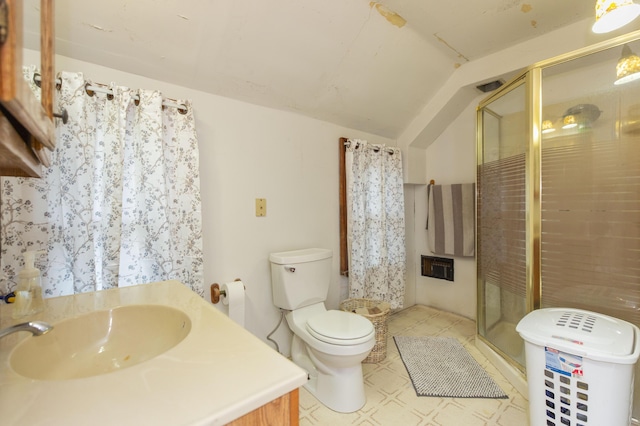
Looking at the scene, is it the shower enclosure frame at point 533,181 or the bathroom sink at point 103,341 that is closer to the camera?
the bathroom sink at point 103,341

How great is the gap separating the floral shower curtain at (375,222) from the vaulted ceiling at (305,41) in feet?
1.46

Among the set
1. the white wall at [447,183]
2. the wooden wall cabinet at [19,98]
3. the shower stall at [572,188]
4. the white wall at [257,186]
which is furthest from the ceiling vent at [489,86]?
the wooden wall cabinet at [19,98]

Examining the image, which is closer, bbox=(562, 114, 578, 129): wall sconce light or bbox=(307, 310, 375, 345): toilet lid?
bbox=(307, 310, 375, 345): toilet lid

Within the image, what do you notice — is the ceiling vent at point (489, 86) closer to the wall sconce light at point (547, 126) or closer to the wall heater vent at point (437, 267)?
the wall sconce light at point (547, 126)

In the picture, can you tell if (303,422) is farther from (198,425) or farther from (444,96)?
(444,96)

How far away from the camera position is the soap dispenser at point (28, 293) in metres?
0.86

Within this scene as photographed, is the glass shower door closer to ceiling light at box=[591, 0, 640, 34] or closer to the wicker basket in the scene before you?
ceiling light at box=[591, 0, 640, 34]

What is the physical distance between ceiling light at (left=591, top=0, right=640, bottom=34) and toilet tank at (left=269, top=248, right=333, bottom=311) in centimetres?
176

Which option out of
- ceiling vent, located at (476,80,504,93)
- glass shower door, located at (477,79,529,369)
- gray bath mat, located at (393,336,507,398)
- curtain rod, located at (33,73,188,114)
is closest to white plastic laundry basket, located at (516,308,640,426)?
gray bath mat, located at (393,336,507,398)

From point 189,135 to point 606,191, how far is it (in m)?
2.28

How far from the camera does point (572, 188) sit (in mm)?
1579

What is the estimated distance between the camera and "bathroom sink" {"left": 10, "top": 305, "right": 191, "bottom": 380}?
750mm

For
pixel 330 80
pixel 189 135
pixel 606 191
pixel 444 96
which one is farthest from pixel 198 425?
pixel 444 96

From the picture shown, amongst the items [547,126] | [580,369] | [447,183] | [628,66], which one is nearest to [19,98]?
[580,369]
